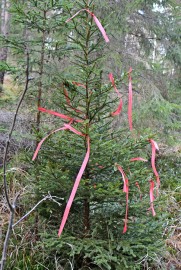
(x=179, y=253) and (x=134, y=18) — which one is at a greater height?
(x=134, y=18)

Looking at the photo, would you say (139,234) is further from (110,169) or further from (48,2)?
(48,2)

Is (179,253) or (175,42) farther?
(175,42)

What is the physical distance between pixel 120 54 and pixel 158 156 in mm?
3074

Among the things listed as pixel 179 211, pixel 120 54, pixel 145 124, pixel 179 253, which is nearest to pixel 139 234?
pixel 179 253

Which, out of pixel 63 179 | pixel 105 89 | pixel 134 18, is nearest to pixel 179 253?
pixel 63 179

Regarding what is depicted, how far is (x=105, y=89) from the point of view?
2.42m

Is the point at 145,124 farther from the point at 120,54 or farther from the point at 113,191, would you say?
the point at 113,191

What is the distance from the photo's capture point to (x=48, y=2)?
3.10 meters

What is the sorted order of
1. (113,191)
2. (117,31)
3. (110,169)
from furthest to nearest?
(117,31) < (110,169) < (113,191)

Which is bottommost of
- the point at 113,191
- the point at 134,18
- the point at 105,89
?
the point at 113,191

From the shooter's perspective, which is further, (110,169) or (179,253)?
(179,253)

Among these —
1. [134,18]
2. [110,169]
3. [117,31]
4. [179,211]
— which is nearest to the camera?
[110,169]

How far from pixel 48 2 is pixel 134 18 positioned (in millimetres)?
4049

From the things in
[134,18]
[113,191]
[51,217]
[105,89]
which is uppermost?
[134,18]
